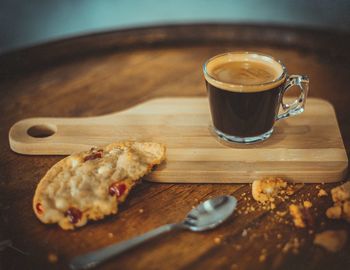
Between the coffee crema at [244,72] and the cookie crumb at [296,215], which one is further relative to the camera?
the coffee crema at [244,72]

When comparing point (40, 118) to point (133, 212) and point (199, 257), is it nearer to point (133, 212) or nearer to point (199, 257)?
point (133, 212)

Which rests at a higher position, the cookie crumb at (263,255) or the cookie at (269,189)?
the cookie at (269,189)

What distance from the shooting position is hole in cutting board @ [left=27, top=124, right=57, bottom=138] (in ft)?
4.71

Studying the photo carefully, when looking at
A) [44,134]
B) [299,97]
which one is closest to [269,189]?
[299,97]

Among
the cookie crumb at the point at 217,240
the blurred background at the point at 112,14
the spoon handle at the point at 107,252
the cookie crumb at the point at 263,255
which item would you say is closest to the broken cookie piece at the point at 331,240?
the cookie crumb at the point at 263,255

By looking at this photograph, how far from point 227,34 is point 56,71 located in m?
0.81

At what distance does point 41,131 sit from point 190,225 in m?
0.69

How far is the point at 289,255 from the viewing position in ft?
3.25

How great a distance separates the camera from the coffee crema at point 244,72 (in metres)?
1.24

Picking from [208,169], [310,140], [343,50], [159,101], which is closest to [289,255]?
[208,169]

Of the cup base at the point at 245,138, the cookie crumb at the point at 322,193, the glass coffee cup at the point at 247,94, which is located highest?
the glass coffee cup at the point at 247,94

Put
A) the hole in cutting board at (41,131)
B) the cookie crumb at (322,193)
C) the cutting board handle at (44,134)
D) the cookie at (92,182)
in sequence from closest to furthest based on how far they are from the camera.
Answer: the cookie at (92,182) → the cookie crumb at (322,193) → the cutting board handle at (44,134) → the hole in cutting board at (41,131)

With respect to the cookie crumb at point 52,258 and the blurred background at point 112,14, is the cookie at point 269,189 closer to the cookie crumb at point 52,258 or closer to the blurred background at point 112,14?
the cookie crumb at point 52,258

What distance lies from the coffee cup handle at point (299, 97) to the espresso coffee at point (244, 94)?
0.16 ft
